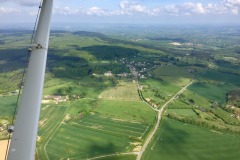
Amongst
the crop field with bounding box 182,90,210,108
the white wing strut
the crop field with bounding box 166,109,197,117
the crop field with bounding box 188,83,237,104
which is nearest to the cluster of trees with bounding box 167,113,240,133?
the crop field with bounding box 166,109,197,117

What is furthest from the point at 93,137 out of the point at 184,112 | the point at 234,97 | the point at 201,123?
the point at 234,97

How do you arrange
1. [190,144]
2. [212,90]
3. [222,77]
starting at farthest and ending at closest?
[222,77] < [212,90] < [190,144]

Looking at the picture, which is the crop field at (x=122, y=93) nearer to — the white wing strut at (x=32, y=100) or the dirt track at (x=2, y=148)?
the dirt track at (x=2, y=148)

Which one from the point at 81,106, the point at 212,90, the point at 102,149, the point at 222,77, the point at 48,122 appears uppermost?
the point at 222,77

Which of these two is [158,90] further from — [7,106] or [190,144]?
[7,106]

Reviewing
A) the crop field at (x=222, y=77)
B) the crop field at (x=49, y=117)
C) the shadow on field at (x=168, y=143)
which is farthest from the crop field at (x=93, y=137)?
the crop field at (x=222, y=77)

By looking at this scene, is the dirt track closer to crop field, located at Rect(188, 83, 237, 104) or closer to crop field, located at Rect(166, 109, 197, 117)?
crop field, located at Rect(166, 109, 197, 117)

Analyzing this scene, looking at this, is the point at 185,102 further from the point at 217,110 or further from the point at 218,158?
the point at 218,158
